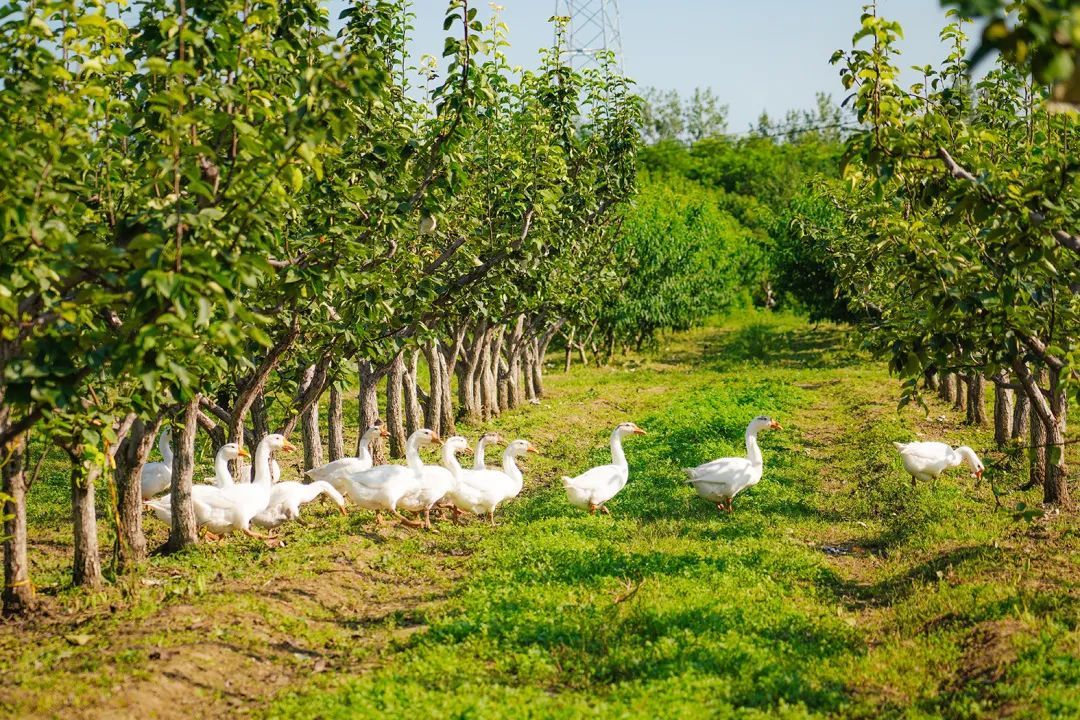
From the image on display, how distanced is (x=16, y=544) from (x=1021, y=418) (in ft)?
62.2

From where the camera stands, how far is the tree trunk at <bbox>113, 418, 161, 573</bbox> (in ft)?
44.6

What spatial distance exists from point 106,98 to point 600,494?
10.3 m

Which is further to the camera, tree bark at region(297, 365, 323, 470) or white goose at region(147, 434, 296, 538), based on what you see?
tree bark at region(297, 365, 323, 470)

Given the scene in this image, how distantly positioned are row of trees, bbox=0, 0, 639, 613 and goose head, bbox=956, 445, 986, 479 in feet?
29.0

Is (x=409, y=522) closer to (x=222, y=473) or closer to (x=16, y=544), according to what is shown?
(x=222, y=473)

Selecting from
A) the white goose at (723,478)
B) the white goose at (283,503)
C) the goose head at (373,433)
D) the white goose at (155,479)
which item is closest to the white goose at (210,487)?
the white goose at (283,503)

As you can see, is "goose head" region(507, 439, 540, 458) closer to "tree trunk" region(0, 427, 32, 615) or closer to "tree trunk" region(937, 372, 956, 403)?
"tree trunk" region(0, 427, 32, 615)

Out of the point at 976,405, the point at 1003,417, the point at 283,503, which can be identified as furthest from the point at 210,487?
the point at 976,405

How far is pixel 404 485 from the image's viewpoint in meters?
16.9

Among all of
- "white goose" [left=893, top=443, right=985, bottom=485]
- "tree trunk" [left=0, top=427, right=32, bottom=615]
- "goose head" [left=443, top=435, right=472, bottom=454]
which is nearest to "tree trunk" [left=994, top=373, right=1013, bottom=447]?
"white goose" [left=893, top=443, right=985, bottom=485]

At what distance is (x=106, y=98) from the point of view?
1007cm

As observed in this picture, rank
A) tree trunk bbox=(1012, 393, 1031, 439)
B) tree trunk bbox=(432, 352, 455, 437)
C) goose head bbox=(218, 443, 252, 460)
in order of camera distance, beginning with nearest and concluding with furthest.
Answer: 1. goose head bbox=(218, 443, 252, 460)
2. tree trunk bbox=(1012, 393, 1031, 439)
3. tree trunk bbox=(432, 352, 455, 437)

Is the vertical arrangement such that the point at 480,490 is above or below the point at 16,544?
below

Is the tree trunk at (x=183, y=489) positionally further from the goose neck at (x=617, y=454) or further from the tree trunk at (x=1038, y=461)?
the tree trunk at (x=1038, y=461)
